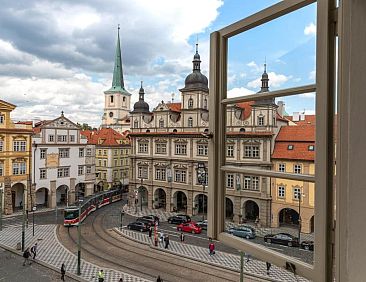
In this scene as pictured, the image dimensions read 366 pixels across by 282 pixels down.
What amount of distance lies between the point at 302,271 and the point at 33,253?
15.9 metres

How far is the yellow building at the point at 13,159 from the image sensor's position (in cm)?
2323

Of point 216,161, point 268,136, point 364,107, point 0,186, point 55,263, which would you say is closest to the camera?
point 364,107

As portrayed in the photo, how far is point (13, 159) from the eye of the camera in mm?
23875

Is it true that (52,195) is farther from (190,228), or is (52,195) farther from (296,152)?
(296,152)

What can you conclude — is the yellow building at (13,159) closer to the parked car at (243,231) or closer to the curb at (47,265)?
the curb at (47,265)

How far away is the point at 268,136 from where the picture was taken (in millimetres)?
2016

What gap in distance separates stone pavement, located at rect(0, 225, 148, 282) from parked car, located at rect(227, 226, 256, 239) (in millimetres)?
11615

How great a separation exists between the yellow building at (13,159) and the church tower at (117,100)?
3739cm

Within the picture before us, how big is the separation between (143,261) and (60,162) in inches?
621

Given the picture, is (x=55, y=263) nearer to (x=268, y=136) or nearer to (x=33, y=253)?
(x=33, y=253)

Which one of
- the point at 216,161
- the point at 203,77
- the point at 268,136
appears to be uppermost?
the point at 203,77

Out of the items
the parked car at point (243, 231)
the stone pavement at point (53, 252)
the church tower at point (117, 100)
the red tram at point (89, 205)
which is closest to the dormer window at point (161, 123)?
the red tram at point (89, 205)

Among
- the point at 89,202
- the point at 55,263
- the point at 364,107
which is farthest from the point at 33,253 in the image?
the point at 364,107

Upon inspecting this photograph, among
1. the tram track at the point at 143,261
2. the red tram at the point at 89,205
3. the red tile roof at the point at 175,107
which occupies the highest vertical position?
the red tile roof at the point at 175,107
